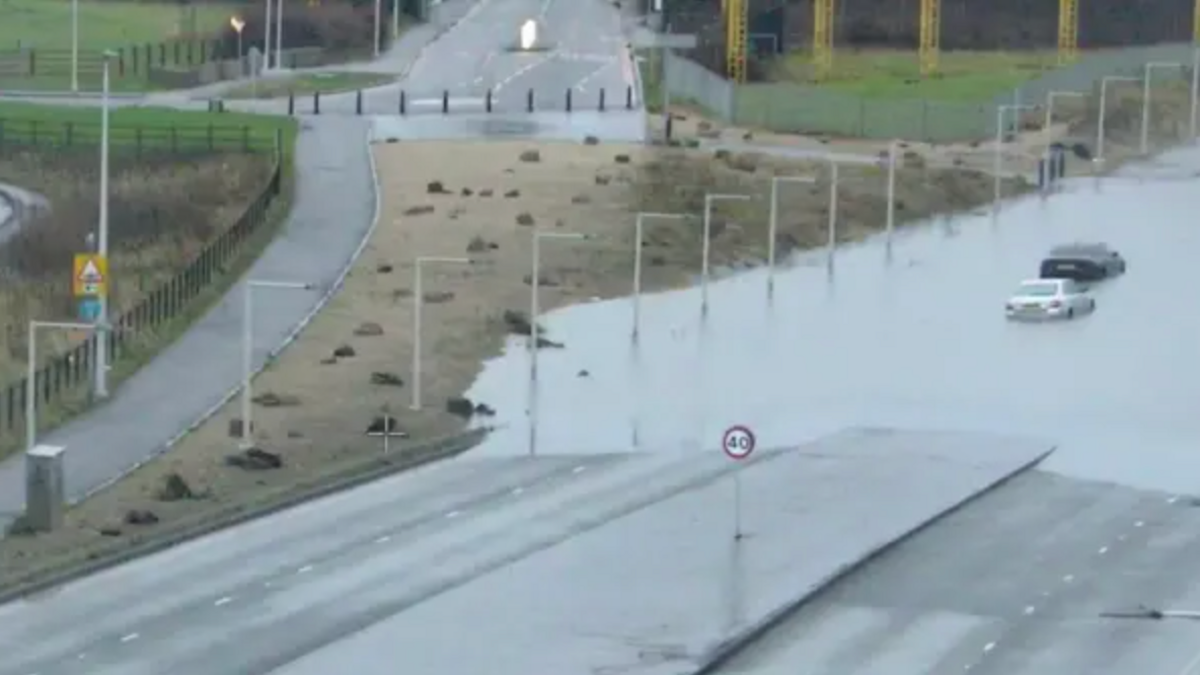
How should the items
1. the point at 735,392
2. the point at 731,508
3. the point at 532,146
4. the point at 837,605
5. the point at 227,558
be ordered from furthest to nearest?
1. the point at 532,146
2. the point at 735,392
3. the point at 731,508
4. the point at 227,558
5. the point at 837,605

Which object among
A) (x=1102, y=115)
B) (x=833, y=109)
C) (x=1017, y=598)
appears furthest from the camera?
(x=833, y=109)

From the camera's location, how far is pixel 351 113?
99438 millimetres

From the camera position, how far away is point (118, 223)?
260 ft

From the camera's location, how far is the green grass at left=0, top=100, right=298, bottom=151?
90625 millimetres

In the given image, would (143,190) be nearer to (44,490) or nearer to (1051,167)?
(1051,167)

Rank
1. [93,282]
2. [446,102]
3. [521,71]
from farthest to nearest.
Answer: [521,71] → [446,102] → [93,282]

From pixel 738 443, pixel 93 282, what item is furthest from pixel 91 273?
pixel 738 443

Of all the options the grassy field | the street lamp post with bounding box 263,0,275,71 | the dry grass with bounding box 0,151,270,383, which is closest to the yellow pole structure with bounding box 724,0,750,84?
the street lamp post with bounding box 263,0,275,71

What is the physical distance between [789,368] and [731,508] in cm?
1732

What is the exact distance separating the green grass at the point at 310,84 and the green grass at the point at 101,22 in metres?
11.7

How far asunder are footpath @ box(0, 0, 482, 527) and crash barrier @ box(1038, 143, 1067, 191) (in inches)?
781

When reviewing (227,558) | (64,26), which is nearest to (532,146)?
(64,26)

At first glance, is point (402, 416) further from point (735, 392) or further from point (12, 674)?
point (12, 674)

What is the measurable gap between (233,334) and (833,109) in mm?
46656
